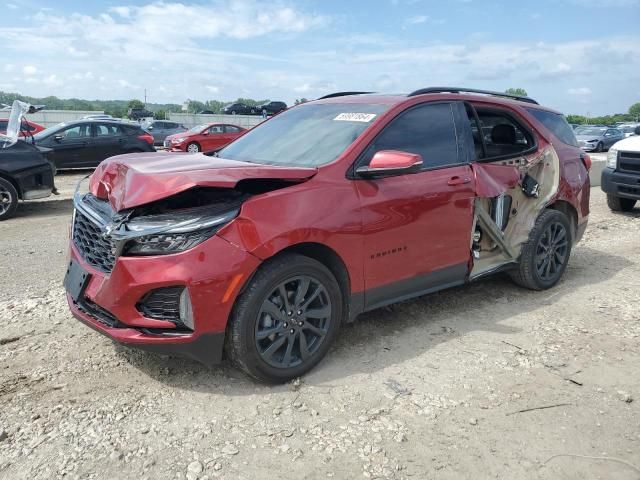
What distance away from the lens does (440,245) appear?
4.02m

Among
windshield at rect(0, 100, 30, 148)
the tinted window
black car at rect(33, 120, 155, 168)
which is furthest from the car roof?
the tinted window

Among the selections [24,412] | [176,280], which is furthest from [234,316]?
[24,412]

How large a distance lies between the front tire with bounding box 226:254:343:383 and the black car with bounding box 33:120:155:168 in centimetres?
1205

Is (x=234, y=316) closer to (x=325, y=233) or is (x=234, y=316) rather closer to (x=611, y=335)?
(x=325, y=233)

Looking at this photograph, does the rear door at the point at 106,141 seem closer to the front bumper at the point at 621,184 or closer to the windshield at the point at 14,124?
the windshield at the point at 14,124

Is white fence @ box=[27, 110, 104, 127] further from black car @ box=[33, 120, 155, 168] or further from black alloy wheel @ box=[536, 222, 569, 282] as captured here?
black alloy wheel @ box=[536, 222, 569, 282]

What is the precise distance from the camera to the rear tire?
9.34m

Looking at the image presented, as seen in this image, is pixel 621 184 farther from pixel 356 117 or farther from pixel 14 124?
pixel 14 124

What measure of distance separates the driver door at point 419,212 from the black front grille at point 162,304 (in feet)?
4.15

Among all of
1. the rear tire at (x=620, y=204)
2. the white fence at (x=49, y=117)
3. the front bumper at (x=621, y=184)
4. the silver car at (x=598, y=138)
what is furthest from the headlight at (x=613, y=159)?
the white fence at (x=49, y=117)

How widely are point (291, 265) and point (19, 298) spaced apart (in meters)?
2.84

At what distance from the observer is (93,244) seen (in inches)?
129

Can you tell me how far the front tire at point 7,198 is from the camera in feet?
27.5

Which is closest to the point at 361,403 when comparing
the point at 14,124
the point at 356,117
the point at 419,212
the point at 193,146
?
the point at 419,212
